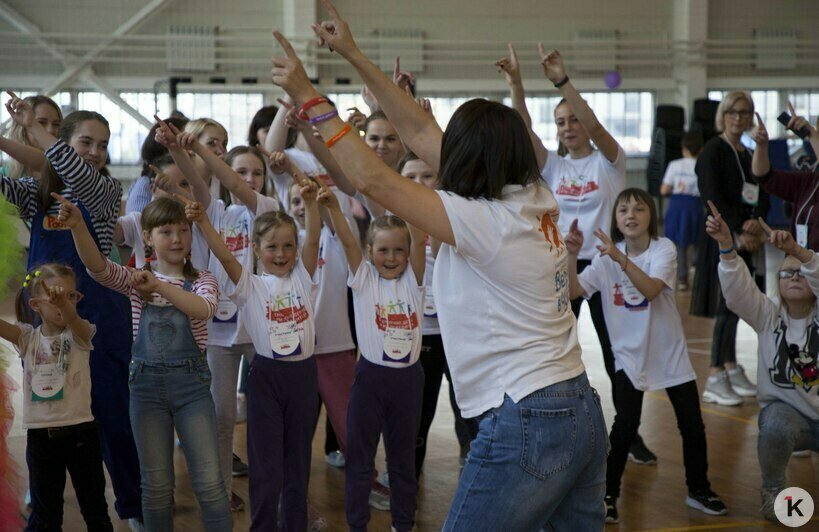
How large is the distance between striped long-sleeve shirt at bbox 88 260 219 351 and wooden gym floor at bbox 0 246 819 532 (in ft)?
2.23

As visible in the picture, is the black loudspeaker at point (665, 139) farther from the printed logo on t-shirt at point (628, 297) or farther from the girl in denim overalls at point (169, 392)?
the girl in denim overalls at point (169, 392)

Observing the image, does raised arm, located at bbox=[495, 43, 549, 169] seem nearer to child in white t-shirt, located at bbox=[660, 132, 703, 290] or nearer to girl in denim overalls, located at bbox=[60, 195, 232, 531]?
girl in denim overalls, located at bbox=[60, 195, 232, 531]

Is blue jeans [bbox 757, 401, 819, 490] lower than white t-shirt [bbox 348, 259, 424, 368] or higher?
lower

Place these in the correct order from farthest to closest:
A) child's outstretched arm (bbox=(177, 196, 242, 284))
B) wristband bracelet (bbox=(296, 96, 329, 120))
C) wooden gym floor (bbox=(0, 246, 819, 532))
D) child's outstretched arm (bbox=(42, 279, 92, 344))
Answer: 1. wooden gym floor (bbox=(0, 246, 819, 532))
2. child's outstretched arm (bbox=(177, 196, 242, 284))
3. child's outstretched arm (bbox=(42, 279, 92, 344))
4. wristband bracelet (bbox=(296, 96, 329, 120))

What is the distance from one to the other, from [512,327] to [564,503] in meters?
0.41

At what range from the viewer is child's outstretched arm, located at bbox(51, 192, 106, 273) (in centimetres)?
296

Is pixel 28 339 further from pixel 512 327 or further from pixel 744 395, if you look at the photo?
pixel 744 395

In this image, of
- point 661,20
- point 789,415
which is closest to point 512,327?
point 789,415

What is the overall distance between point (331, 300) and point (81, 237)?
3.86 feet

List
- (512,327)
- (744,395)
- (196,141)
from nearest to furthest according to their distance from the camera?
(512,327)
(196,141)
(744,395)

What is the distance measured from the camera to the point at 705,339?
764cm

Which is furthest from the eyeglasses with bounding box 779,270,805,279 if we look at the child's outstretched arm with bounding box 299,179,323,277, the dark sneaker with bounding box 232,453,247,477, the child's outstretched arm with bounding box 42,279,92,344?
the child's outstretched arm with bounding box 42,279,92,344

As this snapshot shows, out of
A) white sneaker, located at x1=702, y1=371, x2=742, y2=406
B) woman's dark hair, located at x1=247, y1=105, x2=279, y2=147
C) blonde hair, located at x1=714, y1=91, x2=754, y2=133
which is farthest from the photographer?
white sneaker, located at x1=702, y1=371, x2=742, y2=406

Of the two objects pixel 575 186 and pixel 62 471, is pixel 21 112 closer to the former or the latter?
pixel 62 471
